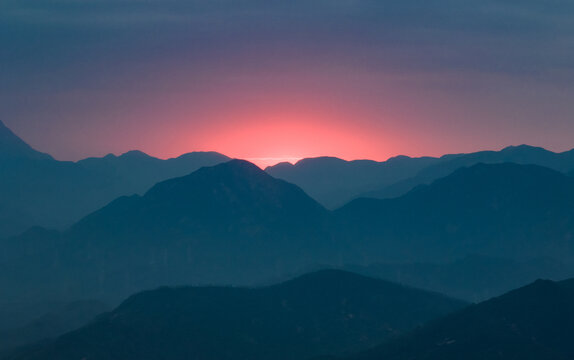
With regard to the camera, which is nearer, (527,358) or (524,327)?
(527,358)

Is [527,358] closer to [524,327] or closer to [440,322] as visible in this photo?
[524,327]

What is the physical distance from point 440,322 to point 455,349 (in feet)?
73.3

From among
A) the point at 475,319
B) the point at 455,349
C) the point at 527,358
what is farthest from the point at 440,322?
the point at 527,358

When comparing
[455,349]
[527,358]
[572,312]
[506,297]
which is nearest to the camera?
[527,358]

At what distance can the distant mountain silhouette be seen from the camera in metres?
165

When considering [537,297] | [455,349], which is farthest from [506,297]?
[455,349]

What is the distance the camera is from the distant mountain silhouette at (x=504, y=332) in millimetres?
165125

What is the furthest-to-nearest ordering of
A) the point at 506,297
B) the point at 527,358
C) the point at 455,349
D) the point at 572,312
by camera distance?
the point at 506,297 < the point at 572,312 < the point at 455,349 < the point at 527,358

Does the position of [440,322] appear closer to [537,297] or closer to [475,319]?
[475,319]

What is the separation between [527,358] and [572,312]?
30028 millimetres

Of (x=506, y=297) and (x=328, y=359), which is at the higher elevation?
(x=506, y=297)

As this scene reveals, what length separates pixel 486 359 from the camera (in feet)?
529

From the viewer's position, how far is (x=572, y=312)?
182250 mm

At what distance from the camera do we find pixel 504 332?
17388 centimetres
